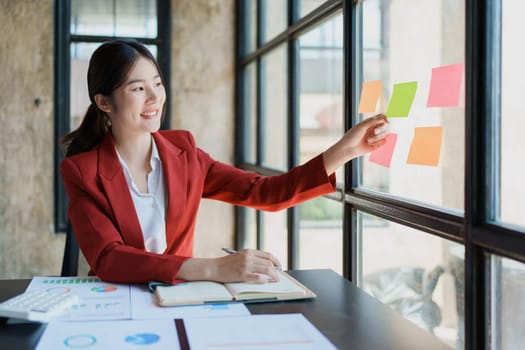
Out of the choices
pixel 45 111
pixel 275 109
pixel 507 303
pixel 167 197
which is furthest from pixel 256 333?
pixel 45 111

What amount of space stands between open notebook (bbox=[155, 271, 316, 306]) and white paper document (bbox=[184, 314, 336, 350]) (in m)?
0.09

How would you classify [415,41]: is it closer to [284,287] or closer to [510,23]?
[510,23]

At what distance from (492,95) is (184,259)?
2.28 feet

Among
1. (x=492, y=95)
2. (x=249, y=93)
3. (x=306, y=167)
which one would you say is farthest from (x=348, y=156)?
(x=249, y=93)

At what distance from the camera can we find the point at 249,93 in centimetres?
421

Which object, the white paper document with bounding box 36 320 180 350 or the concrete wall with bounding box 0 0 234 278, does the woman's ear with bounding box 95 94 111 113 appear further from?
the concrete wall with bounding box 0 0 234 278

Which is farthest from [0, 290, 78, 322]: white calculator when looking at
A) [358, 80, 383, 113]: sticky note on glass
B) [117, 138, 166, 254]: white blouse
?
[358, 80, 383, 113]: sticky note on glass

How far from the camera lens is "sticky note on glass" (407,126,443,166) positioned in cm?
139

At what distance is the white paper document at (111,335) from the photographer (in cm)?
98

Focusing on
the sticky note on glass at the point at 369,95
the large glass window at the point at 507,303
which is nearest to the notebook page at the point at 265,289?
the large glass window at the point at 507,303

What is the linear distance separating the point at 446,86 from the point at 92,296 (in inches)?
33.5

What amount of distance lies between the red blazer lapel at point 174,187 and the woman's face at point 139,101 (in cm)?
9

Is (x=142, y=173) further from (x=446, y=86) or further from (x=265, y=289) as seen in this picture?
(x=446, y=86)

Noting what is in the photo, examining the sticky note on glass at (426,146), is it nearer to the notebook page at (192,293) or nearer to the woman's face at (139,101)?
the notebook page at (192,293)
